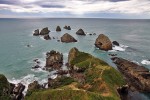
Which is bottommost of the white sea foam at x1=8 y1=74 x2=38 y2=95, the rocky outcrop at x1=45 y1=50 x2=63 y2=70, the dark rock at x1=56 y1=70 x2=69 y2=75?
the white sea foam at x1=8 y1=74 x2=38 y2=95

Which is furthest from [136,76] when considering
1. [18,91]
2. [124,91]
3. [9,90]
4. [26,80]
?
[9,90]

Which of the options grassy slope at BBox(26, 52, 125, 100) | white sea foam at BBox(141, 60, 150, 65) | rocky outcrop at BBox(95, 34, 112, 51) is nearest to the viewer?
grassy slope at BBox(26, 52, 125, 100)

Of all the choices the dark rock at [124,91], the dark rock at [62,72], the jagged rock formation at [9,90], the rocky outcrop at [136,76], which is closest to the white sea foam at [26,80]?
the jagged rock formation at [9,90]

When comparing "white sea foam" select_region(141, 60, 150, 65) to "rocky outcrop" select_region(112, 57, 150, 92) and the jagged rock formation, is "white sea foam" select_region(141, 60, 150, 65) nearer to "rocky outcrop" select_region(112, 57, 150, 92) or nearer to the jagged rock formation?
"rocky outcrop" select_region(112, 57, 150, 92)

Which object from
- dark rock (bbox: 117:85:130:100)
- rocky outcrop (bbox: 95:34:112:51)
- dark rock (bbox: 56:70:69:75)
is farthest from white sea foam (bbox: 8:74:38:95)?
rocky outcrop (bbox: 95:34:112:51)

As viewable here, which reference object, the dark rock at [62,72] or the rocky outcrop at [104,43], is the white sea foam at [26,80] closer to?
the dark rock at [62,72]

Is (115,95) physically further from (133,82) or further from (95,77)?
(133,82)

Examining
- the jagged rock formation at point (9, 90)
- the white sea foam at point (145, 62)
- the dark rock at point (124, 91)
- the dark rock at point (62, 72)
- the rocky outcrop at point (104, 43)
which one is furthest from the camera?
the rocky outcrop at point (104, 43)

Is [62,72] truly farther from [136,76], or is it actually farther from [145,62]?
[145,62]

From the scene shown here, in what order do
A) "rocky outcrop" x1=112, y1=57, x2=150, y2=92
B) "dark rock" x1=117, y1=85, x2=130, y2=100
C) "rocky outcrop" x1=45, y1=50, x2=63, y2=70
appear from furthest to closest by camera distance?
"rocky outcrop" x1=45, y1=50, x2=63, y2=70
"rocky outcrop" x1=112, y1=57, x2=150, y2=92
"dark rock" x1=117, y1=85, x2=130, y2=100
